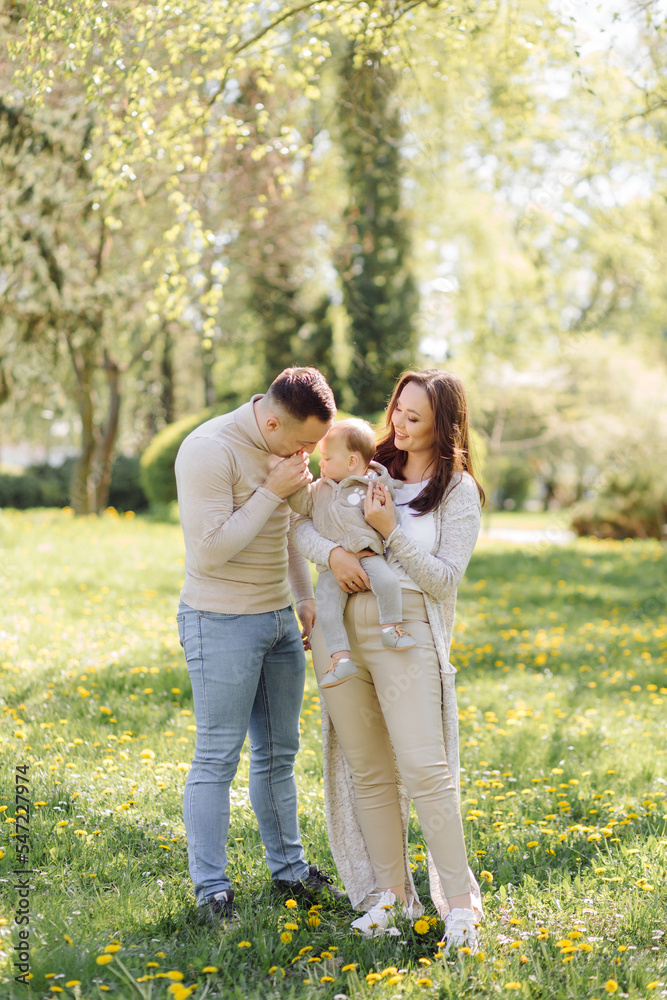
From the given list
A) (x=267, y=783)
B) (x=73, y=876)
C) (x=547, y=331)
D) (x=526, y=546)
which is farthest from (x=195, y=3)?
(x=547, y=331)

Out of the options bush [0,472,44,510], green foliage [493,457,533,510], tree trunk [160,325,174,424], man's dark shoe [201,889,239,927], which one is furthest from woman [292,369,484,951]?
green foliage [493,457,533,510]

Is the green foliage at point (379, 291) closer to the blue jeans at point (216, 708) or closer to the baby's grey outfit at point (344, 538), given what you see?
the baby's grey outfit at point (344, 538)

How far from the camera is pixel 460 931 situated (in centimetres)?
285

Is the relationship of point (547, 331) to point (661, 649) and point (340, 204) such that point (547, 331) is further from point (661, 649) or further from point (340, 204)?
point (661, 649)

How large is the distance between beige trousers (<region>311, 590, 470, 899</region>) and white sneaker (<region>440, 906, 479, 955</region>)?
0.06 m

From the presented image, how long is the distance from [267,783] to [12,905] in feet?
3.16

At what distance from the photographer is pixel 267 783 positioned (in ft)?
10.7

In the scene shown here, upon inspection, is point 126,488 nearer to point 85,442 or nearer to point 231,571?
point 85,442

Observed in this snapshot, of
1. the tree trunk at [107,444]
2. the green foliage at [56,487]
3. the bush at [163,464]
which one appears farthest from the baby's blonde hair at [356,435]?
the green foliage at [56,487]

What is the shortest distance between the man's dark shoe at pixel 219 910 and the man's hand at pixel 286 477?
142 centimetres

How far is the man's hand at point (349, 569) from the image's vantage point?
2895 millimetres


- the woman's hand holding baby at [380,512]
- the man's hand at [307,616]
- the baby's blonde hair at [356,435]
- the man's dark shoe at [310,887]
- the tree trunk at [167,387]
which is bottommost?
the man's dark shoe at [310,887]

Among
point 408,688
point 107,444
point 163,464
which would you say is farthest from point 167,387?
point 408,688

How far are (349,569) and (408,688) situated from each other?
0.46m
